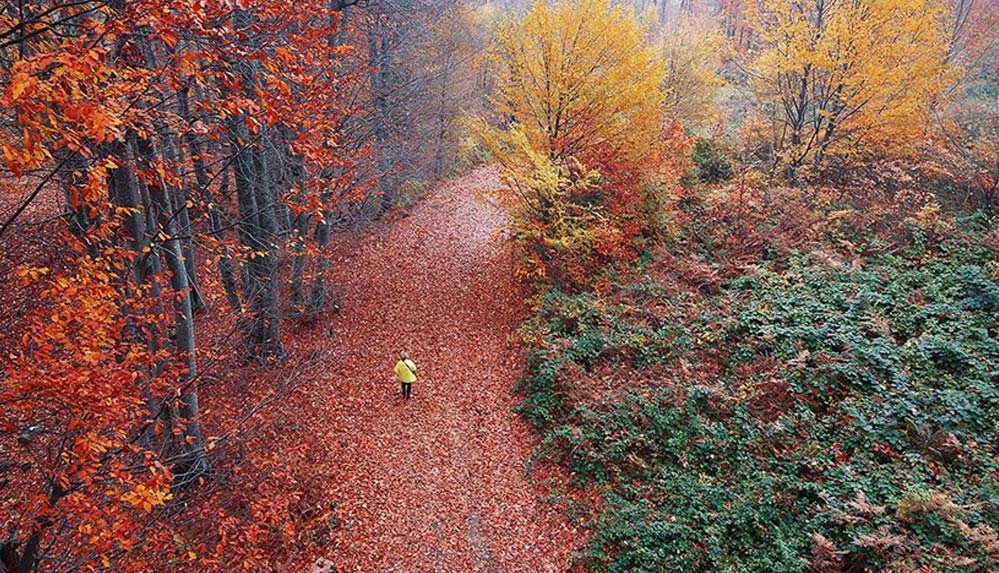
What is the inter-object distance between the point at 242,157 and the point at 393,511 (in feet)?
27.6

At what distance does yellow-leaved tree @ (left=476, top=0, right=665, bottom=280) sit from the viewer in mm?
12969

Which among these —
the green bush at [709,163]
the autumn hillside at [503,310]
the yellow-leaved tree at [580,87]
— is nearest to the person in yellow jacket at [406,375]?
the autumn hillside at [503,310]

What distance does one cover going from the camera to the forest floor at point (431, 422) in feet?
28.7

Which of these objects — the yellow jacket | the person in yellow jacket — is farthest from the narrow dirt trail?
the yellow jacket

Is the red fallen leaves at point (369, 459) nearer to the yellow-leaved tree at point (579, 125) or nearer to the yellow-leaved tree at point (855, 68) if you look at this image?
the yellow-leaved tree at point (579, 125)

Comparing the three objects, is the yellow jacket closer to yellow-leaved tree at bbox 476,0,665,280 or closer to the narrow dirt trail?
the narrow dirt trail

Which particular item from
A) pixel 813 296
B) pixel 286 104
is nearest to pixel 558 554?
pixel 813 296

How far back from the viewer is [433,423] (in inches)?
449

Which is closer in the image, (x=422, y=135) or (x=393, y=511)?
(x=393, y=511)

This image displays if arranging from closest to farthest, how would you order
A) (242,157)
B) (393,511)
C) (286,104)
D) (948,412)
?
(948,412) → (286,104) → (393,511) → (242,157)

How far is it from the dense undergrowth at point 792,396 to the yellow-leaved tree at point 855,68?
2625 mm

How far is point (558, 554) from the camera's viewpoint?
8.48 m

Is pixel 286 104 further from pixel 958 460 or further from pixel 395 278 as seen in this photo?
pixel 958 460

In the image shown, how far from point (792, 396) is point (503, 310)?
858 cm
